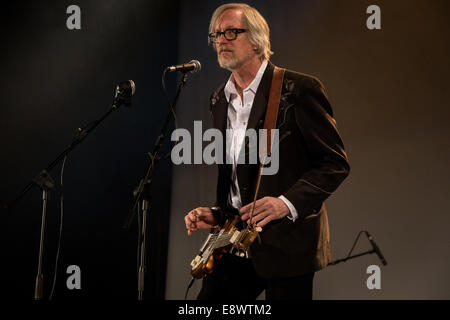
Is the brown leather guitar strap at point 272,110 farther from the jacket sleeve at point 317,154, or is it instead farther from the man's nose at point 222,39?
the man's nose at point 222,39

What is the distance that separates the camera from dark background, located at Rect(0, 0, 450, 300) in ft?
10.9

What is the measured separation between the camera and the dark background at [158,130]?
3324 millimetres

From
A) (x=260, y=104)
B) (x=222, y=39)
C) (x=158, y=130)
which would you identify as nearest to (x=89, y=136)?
(x=158, y=130)

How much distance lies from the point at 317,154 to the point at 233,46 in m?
0.74

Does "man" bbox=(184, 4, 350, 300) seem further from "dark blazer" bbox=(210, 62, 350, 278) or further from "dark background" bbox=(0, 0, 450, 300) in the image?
"dark background" bbox=(0, 0, 450, 300)

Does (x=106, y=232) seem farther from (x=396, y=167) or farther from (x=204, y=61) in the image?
(x=396, y=167)

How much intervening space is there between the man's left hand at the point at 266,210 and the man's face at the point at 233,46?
31.2 inches

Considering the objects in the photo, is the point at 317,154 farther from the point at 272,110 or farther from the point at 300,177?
the point at 272,110

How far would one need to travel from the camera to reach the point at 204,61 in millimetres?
4203

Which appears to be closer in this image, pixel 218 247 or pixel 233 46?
pixel 218 247

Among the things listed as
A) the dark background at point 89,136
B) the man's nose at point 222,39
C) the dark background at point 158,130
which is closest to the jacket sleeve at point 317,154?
the man's nose at point 222,39

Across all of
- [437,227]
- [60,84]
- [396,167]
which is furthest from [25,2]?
[437,227]

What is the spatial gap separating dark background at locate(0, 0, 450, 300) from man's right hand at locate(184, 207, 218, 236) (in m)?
1.65

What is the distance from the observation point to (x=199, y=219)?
2.20m
